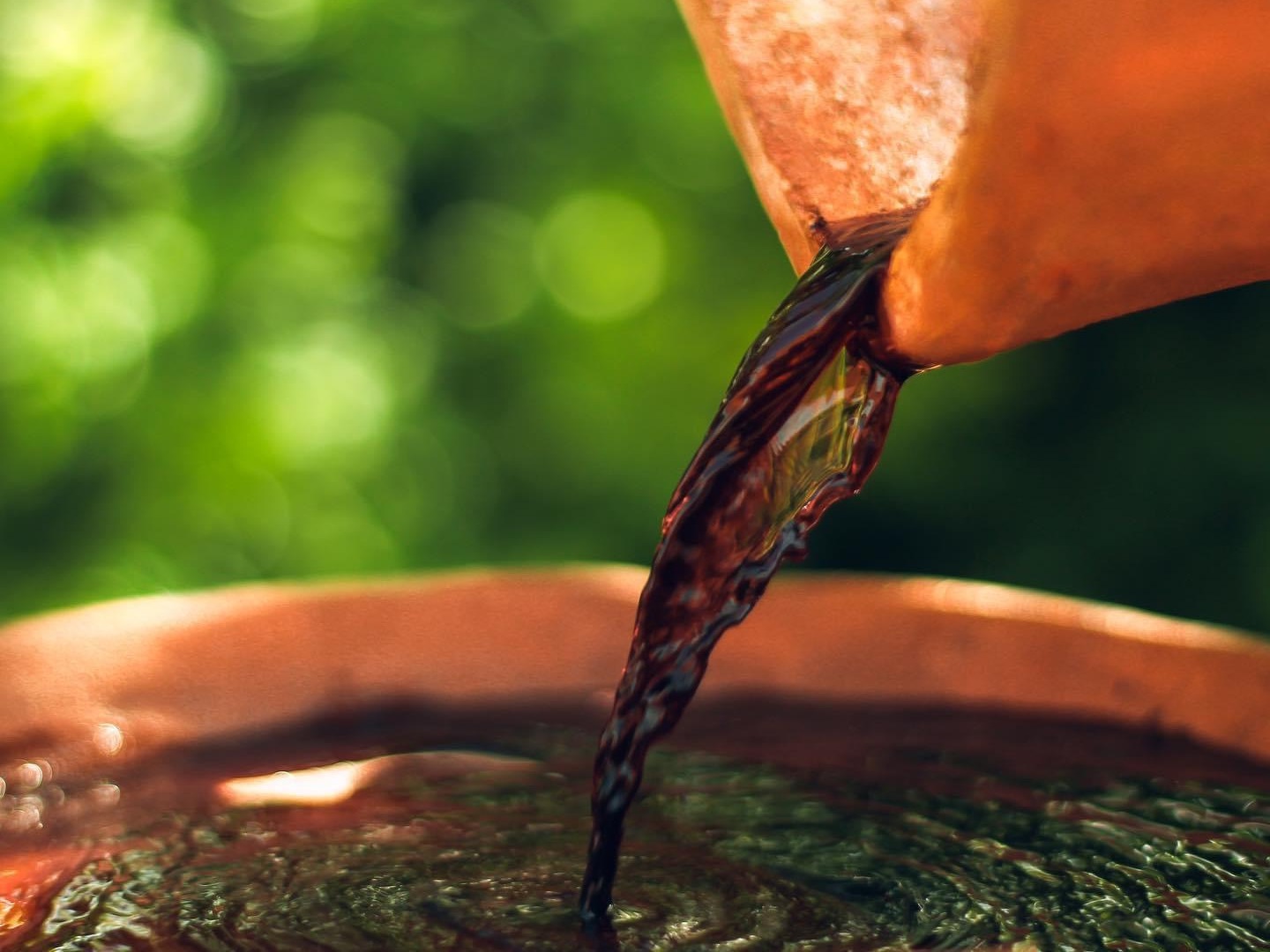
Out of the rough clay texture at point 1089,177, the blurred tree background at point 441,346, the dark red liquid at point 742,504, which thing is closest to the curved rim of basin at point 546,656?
the dark red liquid at point 742,504

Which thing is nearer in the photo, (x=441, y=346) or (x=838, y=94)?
(x=838, y=94)

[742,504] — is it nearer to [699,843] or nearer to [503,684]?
[699,843]

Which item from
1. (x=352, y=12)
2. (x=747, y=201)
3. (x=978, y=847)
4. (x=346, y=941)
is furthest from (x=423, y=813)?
(x=352, y=12)

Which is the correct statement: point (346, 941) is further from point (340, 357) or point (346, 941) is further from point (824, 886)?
point (340, 357)

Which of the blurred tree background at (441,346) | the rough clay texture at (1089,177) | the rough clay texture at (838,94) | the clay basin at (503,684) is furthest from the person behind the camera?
the blurred tree background at (441,346)

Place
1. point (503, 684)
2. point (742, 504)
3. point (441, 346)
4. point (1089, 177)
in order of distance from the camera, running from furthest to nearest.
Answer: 1. point (441, 346)
2. point (503, 684)
3. point (742, 504)
4. point (1089, 177)

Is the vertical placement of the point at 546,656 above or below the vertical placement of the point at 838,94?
below

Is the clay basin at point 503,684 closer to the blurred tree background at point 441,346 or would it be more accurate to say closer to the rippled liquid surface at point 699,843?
the rippled liquid surface at point 699,843

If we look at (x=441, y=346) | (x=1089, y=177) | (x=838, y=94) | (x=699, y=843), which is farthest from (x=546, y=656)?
(x=441, y=346)
